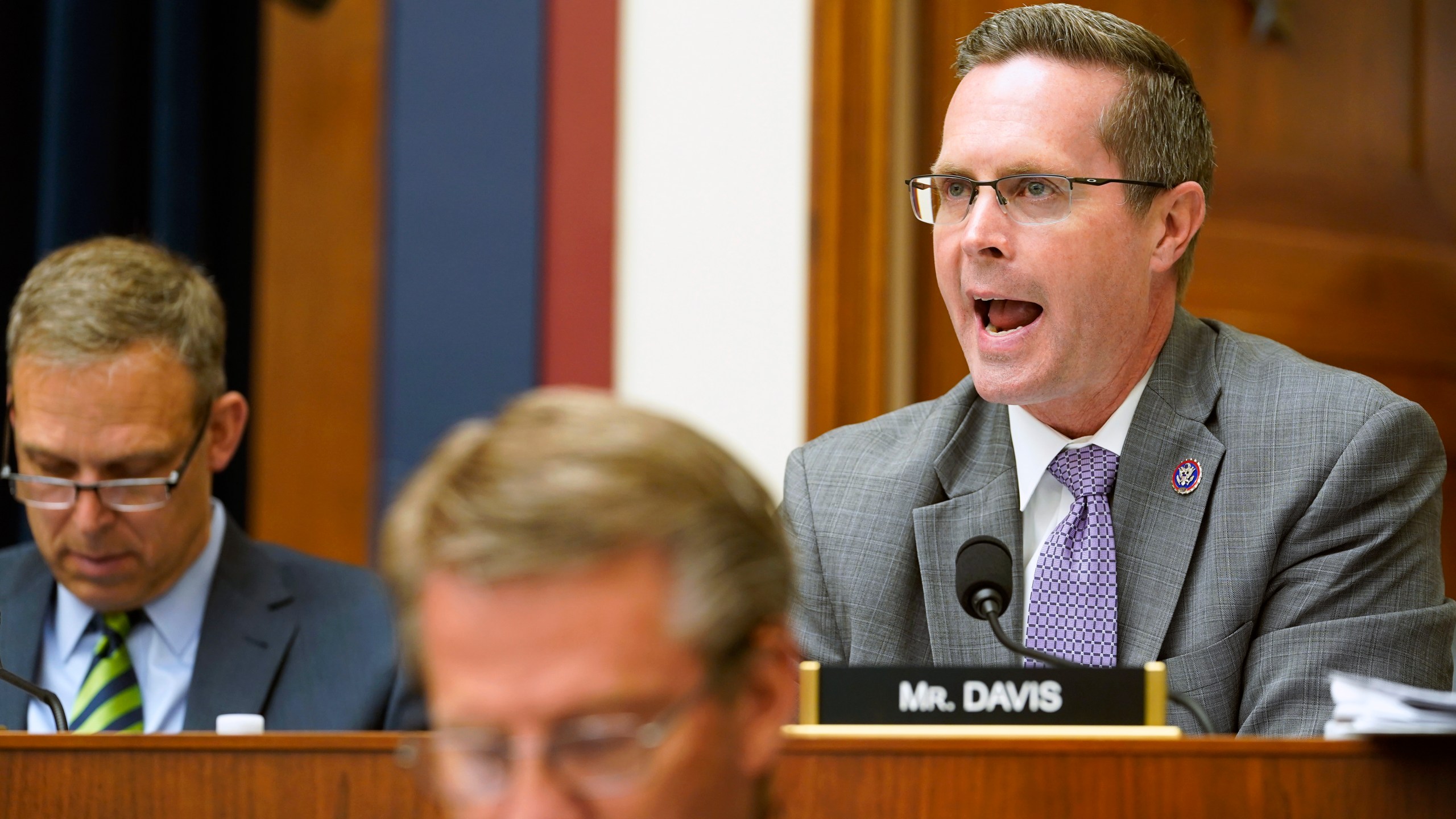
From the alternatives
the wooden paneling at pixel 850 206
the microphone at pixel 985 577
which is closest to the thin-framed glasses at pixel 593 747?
the microphone at pixel 985 577

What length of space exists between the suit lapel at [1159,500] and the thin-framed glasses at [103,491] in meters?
1.24

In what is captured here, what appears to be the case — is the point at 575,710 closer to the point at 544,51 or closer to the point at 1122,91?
the point at 1122,91

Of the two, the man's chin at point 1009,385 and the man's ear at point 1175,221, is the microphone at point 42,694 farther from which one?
the man's ear at point 1175,221

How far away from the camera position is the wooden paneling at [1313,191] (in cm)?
292

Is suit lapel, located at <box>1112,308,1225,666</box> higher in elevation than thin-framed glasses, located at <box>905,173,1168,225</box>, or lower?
lower

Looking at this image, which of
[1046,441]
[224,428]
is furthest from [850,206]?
[224,428]

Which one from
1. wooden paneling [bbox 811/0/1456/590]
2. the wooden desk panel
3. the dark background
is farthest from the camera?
wooden paneling [bbox 811/0/1456/590]

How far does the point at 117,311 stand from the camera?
84.9 inches

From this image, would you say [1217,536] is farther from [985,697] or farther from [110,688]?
[110,688]

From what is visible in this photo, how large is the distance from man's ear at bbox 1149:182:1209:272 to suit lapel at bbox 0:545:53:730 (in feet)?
5.04

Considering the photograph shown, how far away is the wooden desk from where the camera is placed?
119 cm

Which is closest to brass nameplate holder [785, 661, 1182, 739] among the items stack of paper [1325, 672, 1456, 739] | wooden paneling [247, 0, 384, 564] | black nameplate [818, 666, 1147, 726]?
black nameplate [818, 666, 1147, 726]

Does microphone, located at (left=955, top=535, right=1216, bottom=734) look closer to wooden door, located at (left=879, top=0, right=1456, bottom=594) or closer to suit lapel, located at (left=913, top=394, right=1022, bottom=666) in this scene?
suit lapel, located at (left=913, top=394, right=1022, bottom=666)

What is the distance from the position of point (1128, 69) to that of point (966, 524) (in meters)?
0.58
